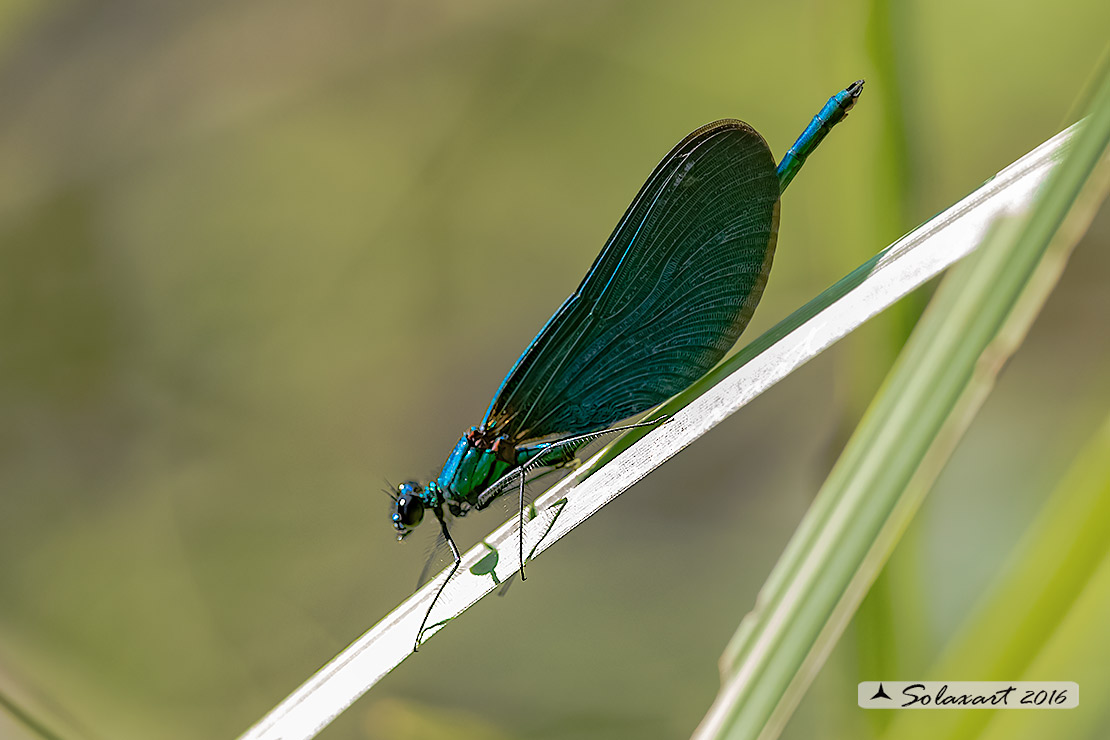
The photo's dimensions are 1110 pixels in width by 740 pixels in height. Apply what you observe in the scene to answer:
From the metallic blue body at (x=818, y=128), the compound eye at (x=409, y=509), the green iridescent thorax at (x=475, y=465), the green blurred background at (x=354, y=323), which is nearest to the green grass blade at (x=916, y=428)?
the metallic blue body at (x=818, y=128)

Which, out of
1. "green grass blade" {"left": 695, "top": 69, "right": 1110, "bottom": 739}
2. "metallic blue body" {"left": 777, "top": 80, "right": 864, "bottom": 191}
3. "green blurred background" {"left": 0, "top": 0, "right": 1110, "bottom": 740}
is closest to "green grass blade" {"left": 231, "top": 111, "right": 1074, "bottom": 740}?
"green grass blade" {"left": 695, "top": 69, "right": 1110, "bottom": 739}

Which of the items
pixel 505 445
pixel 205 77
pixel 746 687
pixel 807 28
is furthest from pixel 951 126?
pixel 205 77

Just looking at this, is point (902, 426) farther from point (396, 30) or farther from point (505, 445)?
point (396, 30)

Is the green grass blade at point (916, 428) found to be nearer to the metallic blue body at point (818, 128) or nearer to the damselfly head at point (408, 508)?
the metallic blue body at point (818, 128)

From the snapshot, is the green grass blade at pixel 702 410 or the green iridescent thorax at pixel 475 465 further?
the green iridescent thorax at pixel 475 465

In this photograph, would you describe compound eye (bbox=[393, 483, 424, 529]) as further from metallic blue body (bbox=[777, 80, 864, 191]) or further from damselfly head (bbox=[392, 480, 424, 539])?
metallic blue body (bbox=[777, 80, 864, 191])

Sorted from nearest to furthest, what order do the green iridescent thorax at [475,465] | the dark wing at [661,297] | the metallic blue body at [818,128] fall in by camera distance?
the dark wing at [661,297], the metallic blue body at [818,128], the green iridescent thorax at [475,465]
